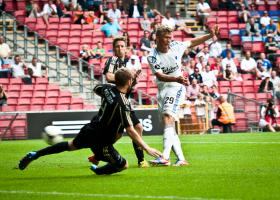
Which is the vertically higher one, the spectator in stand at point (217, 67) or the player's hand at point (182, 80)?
the spectator in stand at point (217, 67)

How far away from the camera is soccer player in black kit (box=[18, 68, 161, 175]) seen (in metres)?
11.3

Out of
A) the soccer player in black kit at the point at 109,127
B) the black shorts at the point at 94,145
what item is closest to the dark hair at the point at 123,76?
the soccer player in black kit at the point at 109,127

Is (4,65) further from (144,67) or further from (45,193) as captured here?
(45,193)

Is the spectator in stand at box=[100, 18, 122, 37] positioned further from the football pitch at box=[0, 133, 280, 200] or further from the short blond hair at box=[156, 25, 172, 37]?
the short blond hair at box=[156, 25, 172, 37]

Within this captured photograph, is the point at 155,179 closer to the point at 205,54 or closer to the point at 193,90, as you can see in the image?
the point at 193,90

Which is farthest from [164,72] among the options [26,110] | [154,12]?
[154,12]

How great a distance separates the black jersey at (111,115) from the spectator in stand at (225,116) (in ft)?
55.3

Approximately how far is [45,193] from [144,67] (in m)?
21.5

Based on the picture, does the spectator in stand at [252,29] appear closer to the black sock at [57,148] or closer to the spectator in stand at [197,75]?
the spectator in stand at [197,75]

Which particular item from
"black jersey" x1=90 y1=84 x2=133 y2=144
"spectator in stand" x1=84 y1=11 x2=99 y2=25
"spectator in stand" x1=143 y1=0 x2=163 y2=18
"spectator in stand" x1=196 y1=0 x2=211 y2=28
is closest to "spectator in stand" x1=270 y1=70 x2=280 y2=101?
"spectator in stand" x1=196 y1=0 x2=211 y2=28

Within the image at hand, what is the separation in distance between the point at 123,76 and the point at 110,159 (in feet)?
4.07

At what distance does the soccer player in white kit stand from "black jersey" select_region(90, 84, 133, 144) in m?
1.73

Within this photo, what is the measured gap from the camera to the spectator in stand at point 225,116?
28.2m

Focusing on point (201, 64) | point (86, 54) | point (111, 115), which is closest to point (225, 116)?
point (201, 64)
